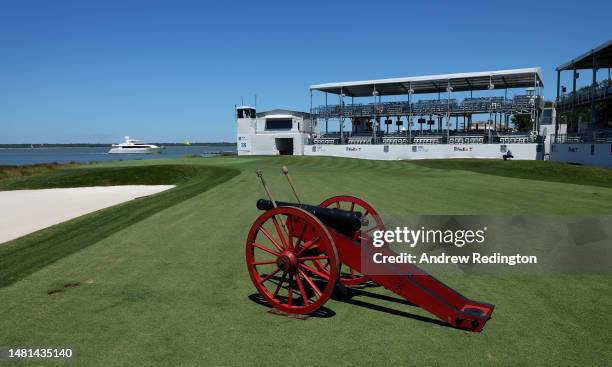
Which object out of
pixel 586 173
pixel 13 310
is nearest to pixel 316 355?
pixel 13 310

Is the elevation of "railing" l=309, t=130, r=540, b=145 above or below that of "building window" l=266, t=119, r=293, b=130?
below

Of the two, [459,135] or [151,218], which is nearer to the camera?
[151,218]

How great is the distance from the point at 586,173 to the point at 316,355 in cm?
2843

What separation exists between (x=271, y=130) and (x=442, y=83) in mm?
25474

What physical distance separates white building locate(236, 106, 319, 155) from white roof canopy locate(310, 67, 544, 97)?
6.80 metres

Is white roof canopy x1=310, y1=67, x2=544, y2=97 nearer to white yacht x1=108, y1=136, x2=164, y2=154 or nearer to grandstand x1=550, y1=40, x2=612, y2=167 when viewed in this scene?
grandstand x1=550, y1=40, x2=612, y2=167

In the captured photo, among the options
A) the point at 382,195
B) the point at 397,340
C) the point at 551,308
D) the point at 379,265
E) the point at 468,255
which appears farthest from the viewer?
the point at 382,195

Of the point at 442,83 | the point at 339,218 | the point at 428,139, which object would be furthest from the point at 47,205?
the point at 442,83

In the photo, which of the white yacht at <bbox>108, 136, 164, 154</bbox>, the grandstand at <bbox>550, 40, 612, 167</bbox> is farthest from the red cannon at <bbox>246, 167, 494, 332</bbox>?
the white yacht at <bbox>108, 136, 164, 154</bbox>

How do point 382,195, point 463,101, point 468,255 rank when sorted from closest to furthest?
point 468,255, point 382,195, point 463,101

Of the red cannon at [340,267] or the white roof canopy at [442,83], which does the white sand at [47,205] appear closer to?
the red cannon at [340,267]

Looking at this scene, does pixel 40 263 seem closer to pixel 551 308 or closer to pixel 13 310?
pixel 13 310

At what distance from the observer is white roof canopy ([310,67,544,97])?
48.4m

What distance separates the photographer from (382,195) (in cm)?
1583
